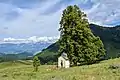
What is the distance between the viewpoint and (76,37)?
238 feet

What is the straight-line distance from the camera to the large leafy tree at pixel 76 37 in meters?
70.9

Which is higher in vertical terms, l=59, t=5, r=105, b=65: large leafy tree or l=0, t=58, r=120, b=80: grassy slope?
l=59, t=5, r=105, b=65: large leafy tree

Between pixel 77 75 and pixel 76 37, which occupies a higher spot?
pixel 76 37

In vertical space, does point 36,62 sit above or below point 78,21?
below

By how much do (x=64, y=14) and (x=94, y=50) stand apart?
12529 millimetres

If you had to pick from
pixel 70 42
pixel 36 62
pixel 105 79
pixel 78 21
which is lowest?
pixel 105 79

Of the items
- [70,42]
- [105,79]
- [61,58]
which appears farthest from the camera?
[61,58]

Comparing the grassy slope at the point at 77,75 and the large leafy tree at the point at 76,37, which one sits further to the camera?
the large leafy tree at the point at 76,37

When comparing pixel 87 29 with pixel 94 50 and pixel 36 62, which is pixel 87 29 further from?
pixel 36 62

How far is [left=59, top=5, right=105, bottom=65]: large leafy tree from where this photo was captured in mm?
70925

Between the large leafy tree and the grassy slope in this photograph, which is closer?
the grassy slope

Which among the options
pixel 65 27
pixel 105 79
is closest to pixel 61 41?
pixel 65 27

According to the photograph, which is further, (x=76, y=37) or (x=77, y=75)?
(x=76, y=37)

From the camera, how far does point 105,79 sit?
75.5 ft
